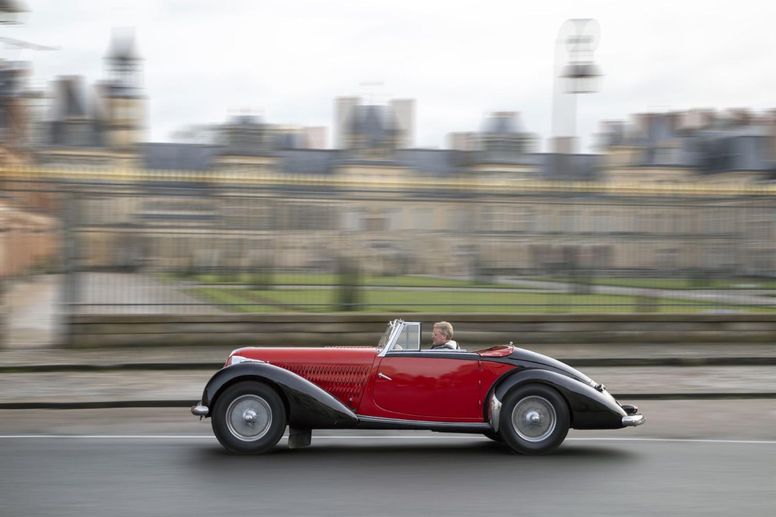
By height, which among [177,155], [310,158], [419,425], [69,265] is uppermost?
[310,158]

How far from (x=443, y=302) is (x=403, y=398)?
8338 millimetres

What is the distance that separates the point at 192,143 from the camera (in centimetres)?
7244

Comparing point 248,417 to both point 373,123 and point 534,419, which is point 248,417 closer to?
point 534,419

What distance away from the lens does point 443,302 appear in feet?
52.3

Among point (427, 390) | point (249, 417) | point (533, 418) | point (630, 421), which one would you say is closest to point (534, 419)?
point (533, 418)

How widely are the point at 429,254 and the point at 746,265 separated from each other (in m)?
5.58

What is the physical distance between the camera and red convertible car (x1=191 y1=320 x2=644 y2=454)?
7.52 metres

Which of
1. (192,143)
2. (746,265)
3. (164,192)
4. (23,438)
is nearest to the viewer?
(23,438)

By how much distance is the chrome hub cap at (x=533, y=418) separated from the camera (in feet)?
25.1

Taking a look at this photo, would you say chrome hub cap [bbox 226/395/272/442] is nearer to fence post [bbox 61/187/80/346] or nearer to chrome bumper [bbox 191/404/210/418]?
chrome bumper [bbox 191/404/210/418]

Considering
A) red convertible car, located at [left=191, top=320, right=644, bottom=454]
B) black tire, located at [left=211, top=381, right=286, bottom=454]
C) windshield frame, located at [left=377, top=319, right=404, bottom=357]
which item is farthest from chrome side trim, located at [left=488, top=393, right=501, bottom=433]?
black tire, located at [left=211, top=381, right=286, bottom=454]

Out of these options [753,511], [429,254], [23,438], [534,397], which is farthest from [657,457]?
[429,254]

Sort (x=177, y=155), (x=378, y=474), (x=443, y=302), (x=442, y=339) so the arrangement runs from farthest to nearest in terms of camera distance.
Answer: (x=177, y=155), (x=443, y=302), (x=442, y=339), (x=378, y=474)

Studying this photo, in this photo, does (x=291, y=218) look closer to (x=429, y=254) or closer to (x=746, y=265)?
(x=429, y=254)
